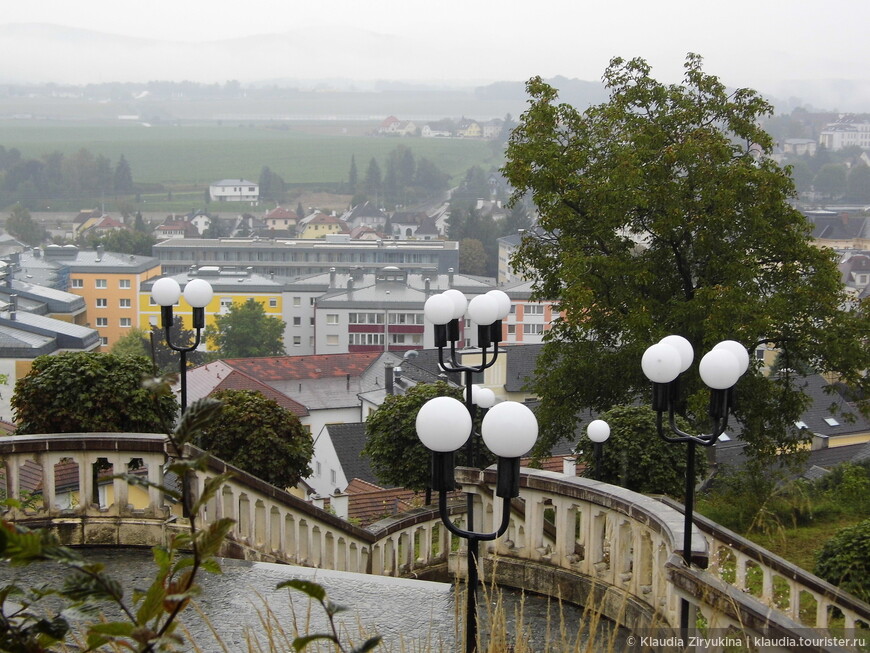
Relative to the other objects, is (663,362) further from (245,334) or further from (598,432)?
(245,334)

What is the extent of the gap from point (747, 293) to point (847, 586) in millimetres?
9301

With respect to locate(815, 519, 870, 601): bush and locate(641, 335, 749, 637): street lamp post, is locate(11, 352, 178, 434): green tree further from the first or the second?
locate(815, 519, 870, 601): bush

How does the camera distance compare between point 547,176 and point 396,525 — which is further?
point 547,176

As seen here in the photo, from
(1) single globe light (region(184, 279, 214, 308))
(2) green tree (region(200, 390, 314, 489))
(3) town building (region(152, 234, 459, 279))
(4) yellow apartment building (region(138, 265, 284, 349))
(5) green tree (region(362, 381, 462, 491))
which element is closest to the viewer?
(1) single globe light (region(184, 279, 214, 308))

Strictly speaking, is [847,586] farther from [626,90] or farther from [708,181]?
[626,90]

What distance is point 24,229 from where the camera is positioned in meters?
164

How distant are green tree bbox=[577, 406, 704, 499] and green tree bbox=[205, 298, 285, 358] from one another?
69.0 metres

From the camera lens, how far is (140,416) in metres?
9.84

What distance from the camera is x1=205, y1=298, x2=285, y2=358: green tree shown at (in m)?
79.5

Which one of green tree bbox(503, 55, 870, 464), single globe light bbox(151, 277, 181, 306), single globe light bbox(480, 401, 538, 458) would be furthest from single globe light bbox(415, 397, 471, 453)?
green tree bbox(503, 55, 870, 464)

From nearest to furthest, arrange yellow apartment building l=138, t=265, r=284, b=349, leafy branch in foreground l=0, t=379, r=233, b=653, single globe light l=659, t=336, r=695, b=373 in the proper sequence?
leafy branch in foreground l=0, t=379, r=233, b=653, single globe light l=659, t=336, r=695, b=373, yellow apartment building l=138, t=265, r=284, b=349

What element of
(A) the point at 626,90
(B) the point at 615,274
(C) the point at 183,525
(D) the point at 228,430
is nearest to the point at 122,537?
(C) the point at 183,525

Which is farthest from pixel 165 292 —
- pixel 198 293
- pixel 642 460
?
pixel 642 460

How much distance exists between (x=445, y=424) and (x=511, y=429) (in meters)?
0.32
